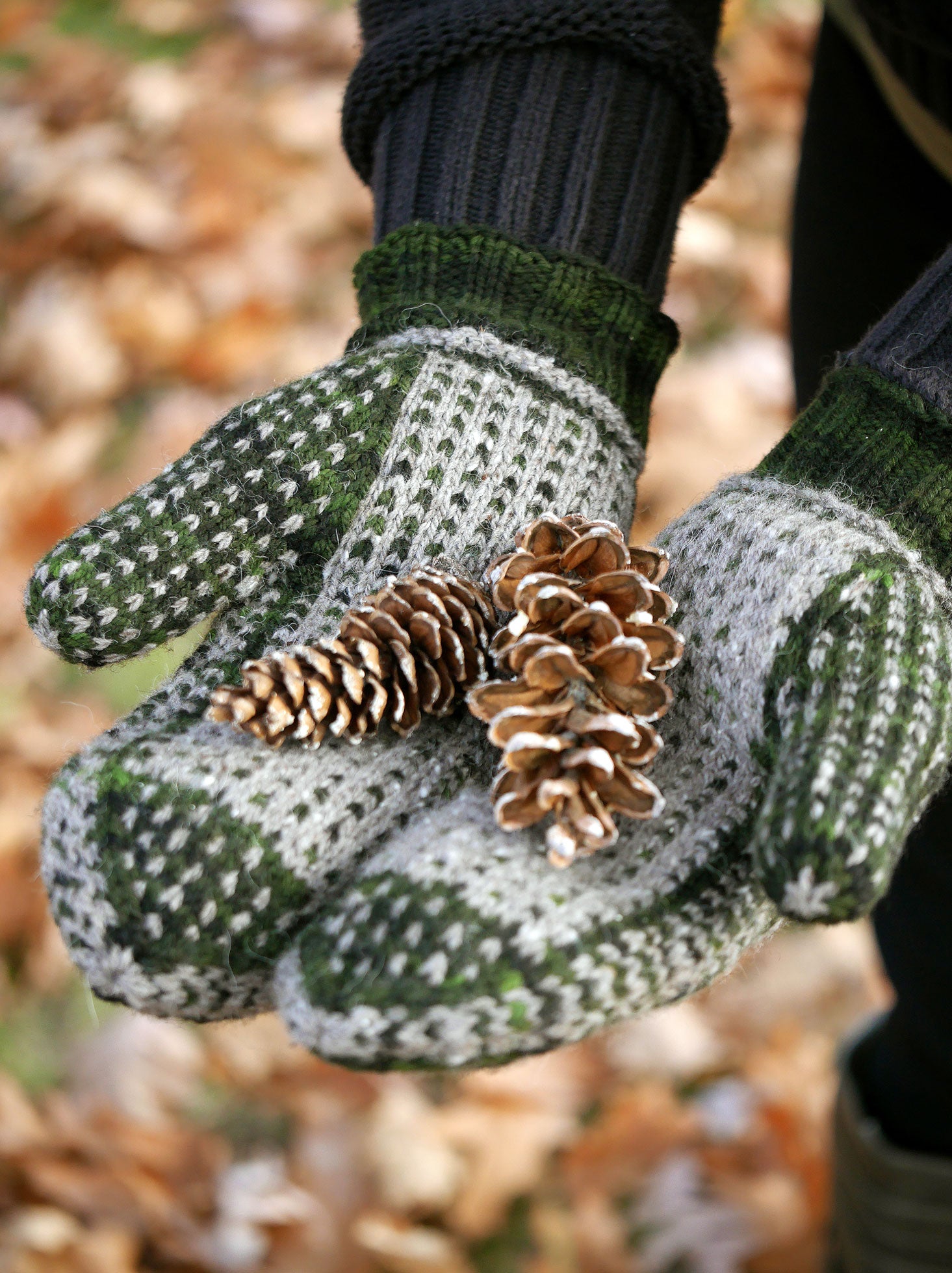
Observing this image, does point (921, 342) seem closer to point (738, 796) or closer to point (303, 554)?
point (738, 796)

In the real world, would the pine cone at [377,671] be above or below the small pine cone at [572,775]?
above

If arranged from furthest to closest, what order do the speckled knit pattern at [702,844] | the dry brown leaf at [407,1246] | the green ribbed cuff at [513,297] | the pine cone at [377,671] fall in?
the dry brown leaf at [407,1246]
the green ribbed cuff at [513,297]
the pine cone at [377,671]
the speckled knit pattern at [702,844]

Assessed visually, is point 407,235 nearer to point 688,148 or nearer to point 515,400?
point 515,400

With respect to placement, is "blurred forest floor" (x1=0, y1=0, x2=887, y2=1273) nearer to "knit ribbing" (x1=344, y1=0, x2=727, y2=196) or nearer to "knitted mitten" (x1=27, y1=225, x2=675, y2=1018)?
"knitted mitten" (x1=27, y1=225, x2=675, y2=1018)

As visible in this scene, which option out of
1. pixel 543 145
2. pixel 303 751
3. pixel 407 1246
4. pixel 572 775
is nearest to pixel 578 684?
pixel 572 775

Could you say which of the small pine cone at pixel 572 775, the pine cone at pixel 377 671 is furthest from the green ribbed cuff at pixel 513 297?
the small pine cone at pixel 572 775

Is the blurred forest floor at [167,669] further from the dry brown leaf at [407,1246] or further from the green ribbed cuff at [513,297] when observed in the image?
the green ribbed cuff at [513,297]
